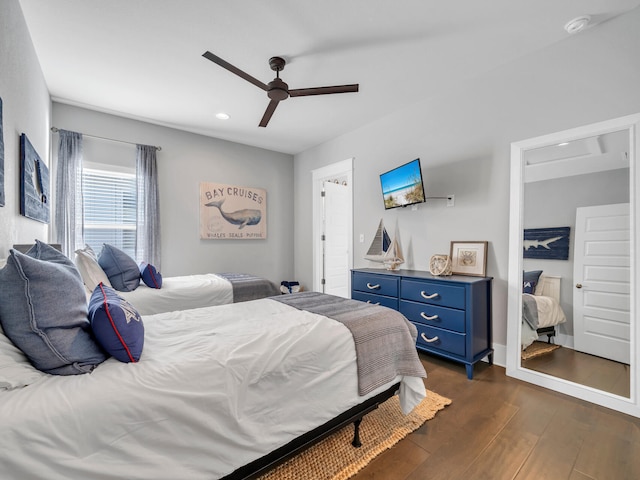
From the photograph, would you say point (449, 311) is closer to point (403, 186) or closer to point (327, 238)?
point (403, 186)

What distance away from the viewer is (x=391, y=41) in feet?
7.45

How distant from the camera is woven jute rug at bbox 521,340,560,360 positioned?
7.68 feet

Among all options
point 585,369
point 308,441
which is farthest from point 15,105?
point 585,369

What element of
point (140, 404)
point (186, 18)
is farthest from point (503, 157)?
point (140, 404)

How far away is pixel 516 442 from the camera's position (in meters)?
1.65

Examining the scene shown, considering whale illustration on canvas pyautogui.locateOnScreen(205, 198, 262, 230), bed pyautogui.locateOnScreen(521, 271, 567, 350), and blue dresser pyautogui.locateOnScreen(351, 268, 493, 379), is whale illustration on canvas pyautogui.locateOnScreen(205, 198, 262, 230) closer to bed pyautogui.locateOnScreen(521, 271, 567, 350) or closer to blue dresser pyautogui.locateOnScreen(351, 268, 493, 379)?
blue dresser pyautogui.locateOnScreen(351, 268, 493, 379)

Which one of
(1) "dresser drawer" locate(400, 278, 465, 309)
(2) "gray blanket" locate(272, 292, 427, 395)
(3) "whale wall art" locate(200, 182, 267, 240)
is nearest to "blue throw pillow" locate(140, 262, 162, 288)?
(3) "whale wall art" locate(200, 182, 267, 240)

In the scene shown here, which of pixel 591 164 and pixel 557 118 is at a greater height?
pixel 557 118

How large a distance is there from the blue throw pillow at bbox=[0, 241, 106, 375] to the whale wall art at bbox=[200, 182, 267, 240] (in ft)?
10.9

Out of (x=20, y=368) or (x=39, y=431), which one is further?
(x=20, y=368)

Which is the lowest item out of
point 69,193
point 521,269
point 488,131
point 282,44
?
point 521,269

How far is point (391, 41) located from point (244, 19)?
1117mm

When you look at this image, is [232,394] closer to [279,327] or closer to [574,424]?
[279,327]

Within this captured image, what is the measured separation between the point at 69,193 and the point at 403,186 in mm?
3766
